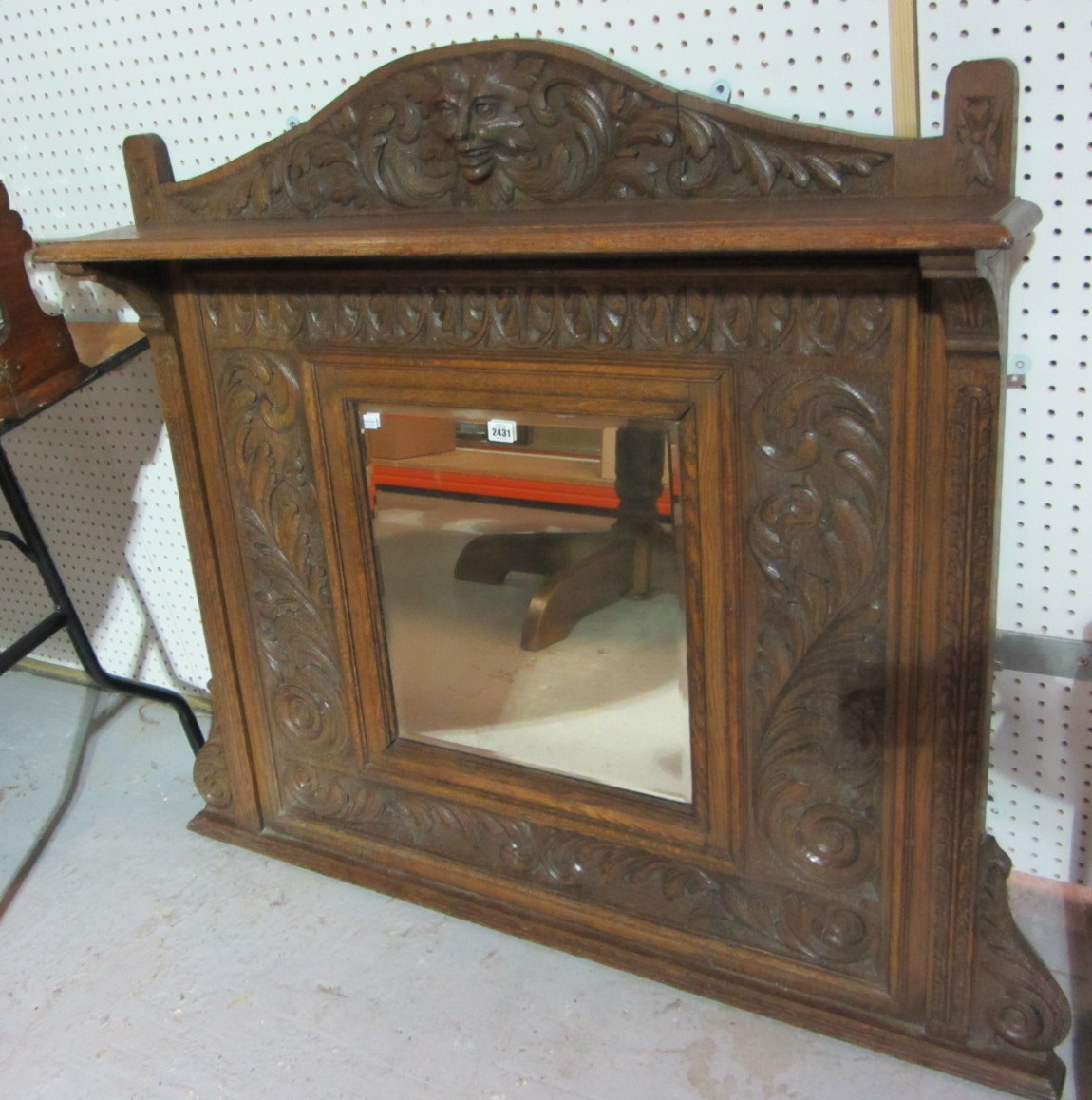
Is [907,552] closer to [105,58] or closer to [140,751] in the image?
[105,58]

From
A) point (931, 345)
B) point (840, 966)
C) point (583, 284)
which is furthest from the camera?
point (840, 966)

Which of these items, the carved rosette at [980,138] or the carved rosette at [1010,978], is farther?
the carved rosette at [1010,978]

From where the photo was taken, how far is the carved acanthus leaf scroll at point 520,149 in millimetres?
1113

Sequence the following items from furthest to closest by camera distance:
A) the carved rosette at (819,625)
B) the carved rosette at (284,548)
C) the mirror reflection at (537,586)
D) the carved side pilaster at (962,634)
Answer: the carved rosette at (284,548) < the mirror reflection at (537,586) < the carved rosette at (819,625) < the carved side pilaster at (962,634)

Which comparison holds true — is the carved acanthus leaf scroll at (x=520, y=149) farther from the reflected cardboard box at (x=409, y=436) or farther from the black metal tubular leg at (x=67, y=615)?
the black metal tubular leg at (x=67, y=615)

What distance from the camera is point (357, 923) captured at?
1.58 meters

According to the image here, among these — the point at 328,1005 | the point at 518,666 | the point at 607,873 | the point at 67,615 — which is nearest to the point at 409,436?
the point at 518,666

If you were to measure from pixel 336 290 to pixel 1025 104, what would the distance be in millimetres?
820

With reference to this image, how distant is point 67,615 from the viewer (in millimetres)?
1917

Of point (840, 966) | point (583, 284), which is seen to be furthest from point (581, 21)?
point (840, 966)

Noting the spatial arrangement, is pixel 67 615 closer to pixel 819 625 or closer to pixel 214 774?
pixel 214 774

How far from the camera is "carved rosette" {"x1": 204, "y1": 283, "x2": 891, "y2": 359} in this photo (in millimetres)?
1096

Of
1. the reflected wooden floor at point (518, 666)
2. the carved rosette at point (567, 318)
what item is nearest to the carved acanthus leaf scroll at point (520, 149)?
the carved rosette at point (567, 318)

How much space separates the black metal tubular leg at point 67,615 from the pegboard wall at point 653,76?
0.17 m
